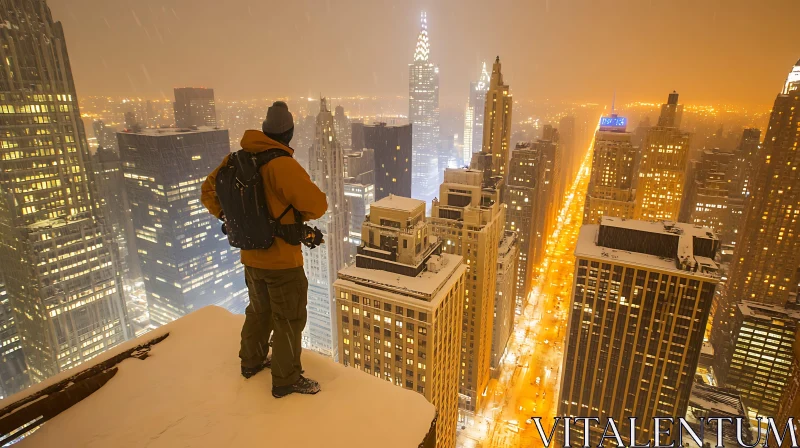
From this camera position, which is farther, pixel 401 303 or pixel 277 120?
pixel 401 303

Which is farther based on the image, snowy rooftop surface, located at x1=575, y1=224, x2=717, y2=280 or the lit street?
the lit street

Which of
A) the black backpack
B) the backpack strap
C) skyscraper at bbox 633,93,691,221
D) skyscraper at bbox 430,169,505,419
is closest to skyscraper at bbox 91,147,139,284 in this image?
skyscraper at bbox 430,169,505,419

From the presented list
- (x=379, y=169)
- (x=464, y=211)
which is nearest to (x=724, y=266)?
(x=464, y=211)

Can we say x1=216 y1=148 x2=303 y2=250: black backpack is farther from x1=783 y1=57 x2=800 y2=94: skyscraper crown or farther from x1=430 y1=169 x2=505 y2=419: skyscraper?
x1=783 y1=57 x2=800 y2=94: skyscraper crown

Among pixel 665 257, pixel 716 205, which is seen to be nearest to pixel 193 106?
pixel 665 257

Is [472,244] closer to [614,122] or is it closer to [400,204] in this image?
[400,204]

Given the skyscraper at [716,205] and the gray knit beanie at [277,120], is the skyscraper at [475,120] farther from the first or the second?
the gray knit beanie at [277,120]

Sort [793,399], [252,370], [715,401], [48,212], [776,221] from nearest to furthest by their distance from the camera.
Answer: [252,370]
[793,399]
[48,212]
[715,401]
[776,221]
